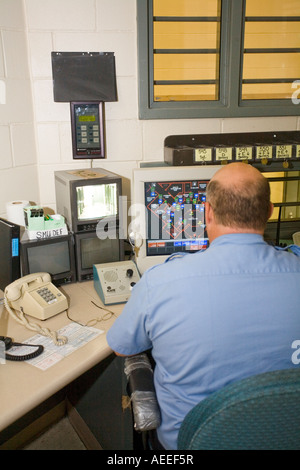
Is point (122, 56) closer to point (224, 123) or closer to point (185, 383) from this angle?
point (224, 123)

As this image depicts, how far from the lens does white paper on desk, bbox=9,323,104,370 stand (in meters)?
1.40

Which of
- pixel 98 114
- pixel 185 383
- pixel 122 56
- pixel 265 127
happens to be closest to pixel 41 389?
pixel 185 383

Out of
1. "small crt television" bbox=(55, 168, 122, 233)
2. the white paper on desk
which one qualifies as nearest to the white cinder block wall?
"small crt television" bbox=(55, 168, 122, 233)

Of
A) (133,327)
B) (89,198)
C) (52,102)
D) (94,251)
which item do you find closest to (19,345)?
(133,327)

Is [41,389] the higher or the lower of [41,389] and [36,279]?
the lower

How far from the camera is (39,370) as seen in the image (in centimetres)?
136

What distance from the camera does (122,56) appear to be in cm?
220

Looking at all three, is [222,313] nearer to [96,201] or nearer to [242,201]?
[242,201]

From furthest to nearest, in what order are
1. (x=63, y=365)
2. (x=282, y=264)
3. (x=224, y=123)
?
(x=224, y=123) < (x=63, y=365) < (x=282, y=264)

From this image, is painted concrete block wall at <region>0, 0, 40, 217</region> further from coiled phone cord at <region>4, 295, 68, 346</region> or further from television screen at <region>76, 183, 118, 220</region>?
coiled phone cord at <region>4, 295, 68, 346</region>

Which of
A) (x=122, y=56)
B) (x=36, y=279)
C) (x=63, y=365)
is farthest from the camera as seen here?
(x=122, y=56)

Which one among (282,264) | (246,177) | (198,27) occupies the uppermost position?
(198,27)

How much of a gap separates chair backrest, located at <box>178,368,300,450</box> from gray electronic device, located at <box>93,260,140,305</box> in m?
0.98
